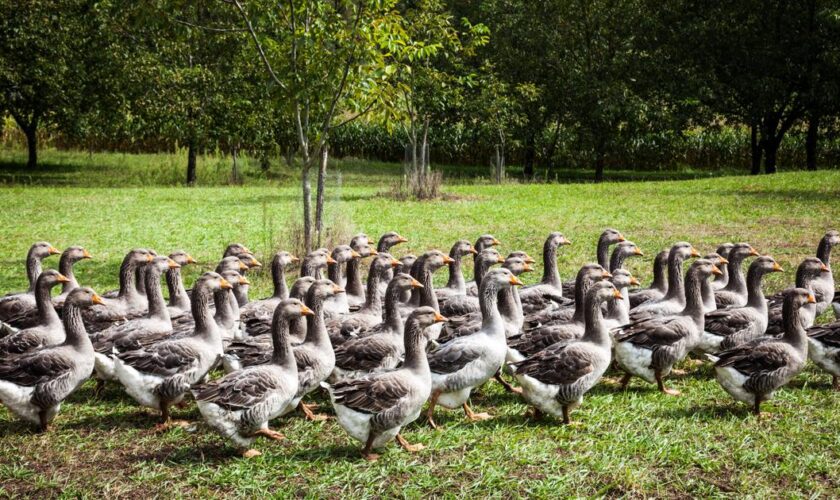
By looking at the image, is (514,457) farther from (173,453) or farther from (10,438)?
(10,438)

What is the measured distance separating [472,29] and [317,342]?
A: 17220 millimetres

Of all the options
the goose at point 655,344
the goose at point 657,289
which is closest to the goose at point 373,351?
the goose at point 655,344

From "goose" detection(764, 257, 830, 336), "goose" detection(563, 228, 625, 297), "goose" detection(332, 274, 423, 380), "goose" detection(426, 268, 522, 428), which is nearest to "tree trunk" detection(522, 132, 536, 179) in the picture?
"goose" detection(563, 228, 625, 297)

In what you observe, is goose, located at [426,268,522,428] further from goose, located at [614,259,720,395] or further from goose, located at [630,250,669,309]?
goose, located at [630,250,669,309]

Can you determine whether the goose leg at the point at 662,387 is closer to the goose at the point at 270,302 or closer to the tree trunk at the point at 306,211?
the goose at the point at 270,302

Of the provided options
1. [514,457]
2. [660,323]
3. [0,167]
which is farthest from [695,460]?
[0,167]

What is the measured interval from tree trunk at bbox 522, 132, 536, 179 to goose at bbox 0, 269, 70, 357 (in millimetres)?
36229

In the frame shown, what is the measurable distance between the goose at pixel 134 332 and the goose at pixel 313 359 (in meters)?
1.62

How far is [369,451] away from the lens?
6.70 metres

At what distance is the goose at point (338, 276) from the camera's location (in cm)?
1000

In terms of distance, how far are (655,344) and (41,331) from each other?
20.5 ft

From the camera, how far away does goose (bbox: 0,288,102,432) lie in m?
7.09

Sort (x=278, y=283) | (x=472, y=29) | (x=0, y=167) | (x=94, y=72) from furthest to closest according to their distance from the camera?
(x=0, y=167) → (x=94, y=72) → (x=472, y=29) → (x=278, y=283)

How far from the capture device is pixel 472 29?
2325 centimetres
